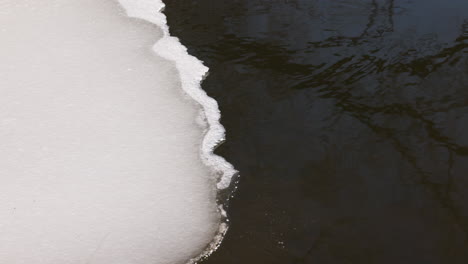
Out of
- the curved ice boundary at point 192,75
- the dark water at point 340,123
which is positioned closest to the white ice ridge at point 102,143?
the curved ice boundary at point 192,75

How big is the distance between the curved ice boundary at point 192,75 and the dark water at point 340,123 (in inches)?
2.2

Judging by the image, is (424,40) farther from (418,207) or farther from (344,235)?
(344,235)

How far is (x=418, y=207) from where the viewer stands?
2516 millimetres

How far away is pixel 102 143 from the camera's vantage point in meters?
2.83

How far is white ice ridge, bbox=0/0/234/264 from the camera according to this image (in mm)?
2348

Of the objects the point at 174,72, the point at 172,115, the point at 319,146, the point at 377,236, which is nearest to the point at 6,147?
the point at 172,115

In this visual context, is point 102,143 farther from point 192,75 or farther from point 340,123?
point 340,123

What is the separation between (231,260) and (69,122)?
3.89ft

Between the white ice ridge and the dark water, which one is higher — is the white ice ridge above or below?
below

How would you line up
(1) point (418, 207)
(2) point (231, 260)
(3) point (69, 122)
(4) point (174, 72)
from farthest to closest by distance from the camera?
(4) point (174, 72) < (3) point (69, 122) < (1) point (418, 207) < (2) point (231, 260)

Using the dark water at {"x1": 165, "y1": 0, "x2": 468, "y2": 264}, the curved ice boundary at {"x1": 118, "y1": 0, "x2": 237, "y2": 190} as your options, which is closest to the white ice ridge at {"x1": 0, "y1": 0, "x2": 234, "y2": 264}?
the curved ice boundary at {"x1": 118, "y1": 0, "x2": 237, "y2": 190}

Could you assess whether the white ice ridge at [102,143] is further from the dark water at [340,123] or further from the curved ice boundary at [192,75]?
the dark water at [340,123]

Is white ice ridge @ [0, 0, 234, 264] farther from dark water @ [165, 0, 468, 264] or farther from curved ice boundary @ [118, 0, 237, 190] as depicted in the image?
dark water @ [165, 0, 468, 264]

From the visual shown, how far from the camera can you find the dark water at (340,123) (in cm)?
237
